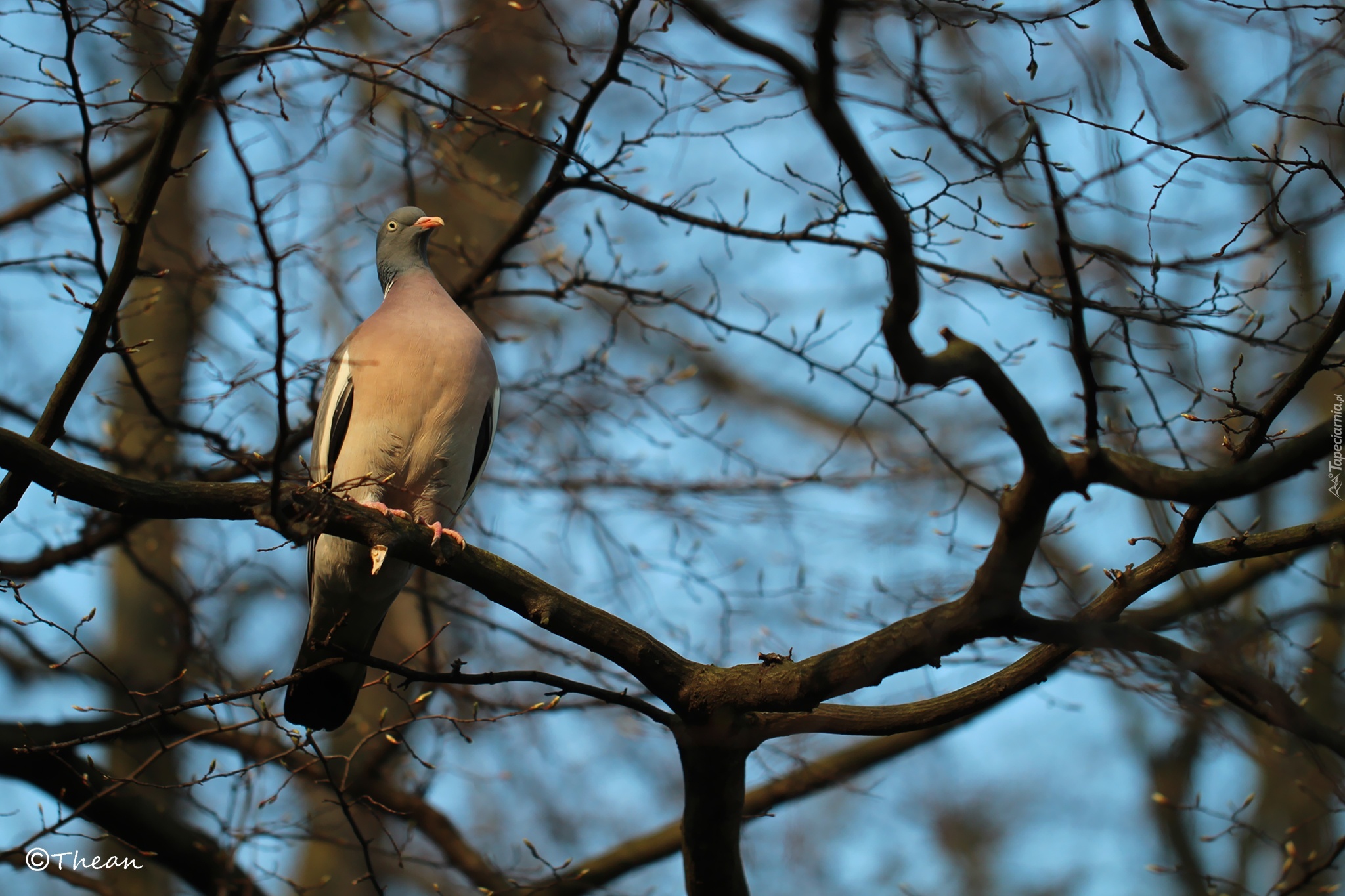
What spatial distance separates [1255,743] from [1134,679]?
1.72 ft

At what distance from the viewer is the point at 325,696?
3938mm

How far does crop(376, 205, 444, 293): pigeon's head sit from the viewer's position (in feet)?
15.9

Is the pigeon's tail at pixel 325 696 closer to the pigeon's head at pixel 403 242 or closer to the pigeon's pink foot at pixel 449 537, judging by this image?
the pigeon's pink foot at pixel 449 537

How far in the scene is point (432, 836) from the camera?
5.16 metres

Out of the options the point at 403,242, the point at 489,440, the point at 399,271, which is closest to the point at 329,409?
the point at 489,440

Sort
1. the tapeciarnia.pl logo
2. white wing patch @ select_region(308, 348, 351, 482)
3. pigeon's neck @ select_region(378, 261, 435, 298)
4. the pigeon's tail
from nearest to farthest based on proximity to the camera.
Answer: the tapeciarnia.pl logo
the pigeon's tail
white wing patch @ select_region(308, 348, 351, 482)
pigeon's neck @ select_region(378, 261, 435, 298)

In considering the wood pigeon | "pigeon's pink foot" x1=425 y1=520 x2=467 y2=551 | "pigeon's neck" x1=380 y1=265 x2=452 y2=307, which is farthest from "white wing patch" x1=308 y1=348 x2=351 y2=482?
"pigeon's pink foot" x1=425 y1=520 x2=467 y2=551

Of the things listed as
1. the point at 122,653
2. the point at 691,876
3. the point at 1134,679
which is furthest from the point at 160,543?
the point at 1134,679

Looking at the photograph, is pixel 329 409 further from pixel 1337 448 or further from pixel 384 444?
pixel 1337 448

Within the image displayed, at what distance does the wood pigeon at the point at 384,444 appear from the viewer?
12.9ft

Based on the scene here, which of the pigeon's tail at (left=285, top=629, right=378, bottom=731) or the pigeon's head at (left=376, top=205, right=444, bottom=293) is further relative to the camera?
the pigeon's head at (left=376, top=205, right=444, bottom=293)

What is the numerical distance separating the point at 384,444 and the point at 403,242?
4.49ft

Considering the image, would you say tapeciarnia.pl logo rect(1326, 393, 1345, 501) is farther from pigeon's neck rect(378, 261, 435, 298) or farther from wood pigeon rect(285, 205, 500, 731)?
pigeon's neck rect(378, 261, 435, 298)

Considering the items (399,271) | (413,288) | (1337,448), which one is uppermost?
(399,271)
